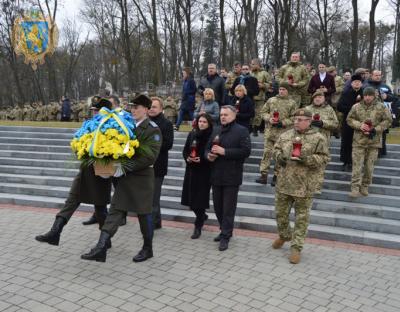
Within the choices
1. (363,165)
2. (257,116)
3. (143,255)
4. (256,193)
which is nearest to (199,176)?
(143,255)

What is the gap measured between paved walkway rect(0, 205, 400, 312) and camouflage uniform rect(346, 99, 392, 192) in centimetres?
155

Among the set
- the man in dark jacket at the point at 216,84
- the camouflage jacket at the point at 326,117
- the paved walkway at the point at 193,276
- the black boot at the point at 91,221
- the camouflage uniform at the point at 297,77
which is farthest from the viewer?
the man in dark jacket at the point at 216,84

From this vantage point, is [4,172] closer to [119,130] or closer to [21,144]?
[21,144]

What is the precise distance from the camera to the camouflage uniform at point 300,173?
525 centimetres

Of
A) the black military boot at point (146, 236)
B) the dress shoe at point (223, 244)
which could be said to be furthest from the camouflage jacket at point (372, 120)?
the black military boot at point (146, 236)

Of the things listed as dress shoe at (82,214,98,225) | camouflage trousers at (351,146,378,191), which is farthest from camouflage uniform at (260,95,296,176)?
dress shoe at (82,214,98,225)

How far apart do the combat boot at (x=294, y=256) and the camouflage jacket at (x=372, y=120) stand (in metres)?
2.64

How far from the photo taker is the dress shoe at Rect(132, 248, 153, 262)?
5309 mm

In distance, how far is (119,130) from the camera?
15.6ft

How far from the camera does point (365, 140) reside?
23.1 ft

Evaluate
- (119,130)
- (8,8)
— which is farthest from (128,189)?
(8,8)

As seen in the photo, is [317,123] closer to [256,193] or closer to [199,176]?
[256,193]

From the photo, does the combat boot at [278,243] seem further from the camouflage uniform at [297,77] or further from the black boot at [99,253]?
the camouflage uniform at [297,77]

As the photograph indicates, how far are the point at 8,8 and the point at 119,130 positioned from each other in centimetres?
3634
